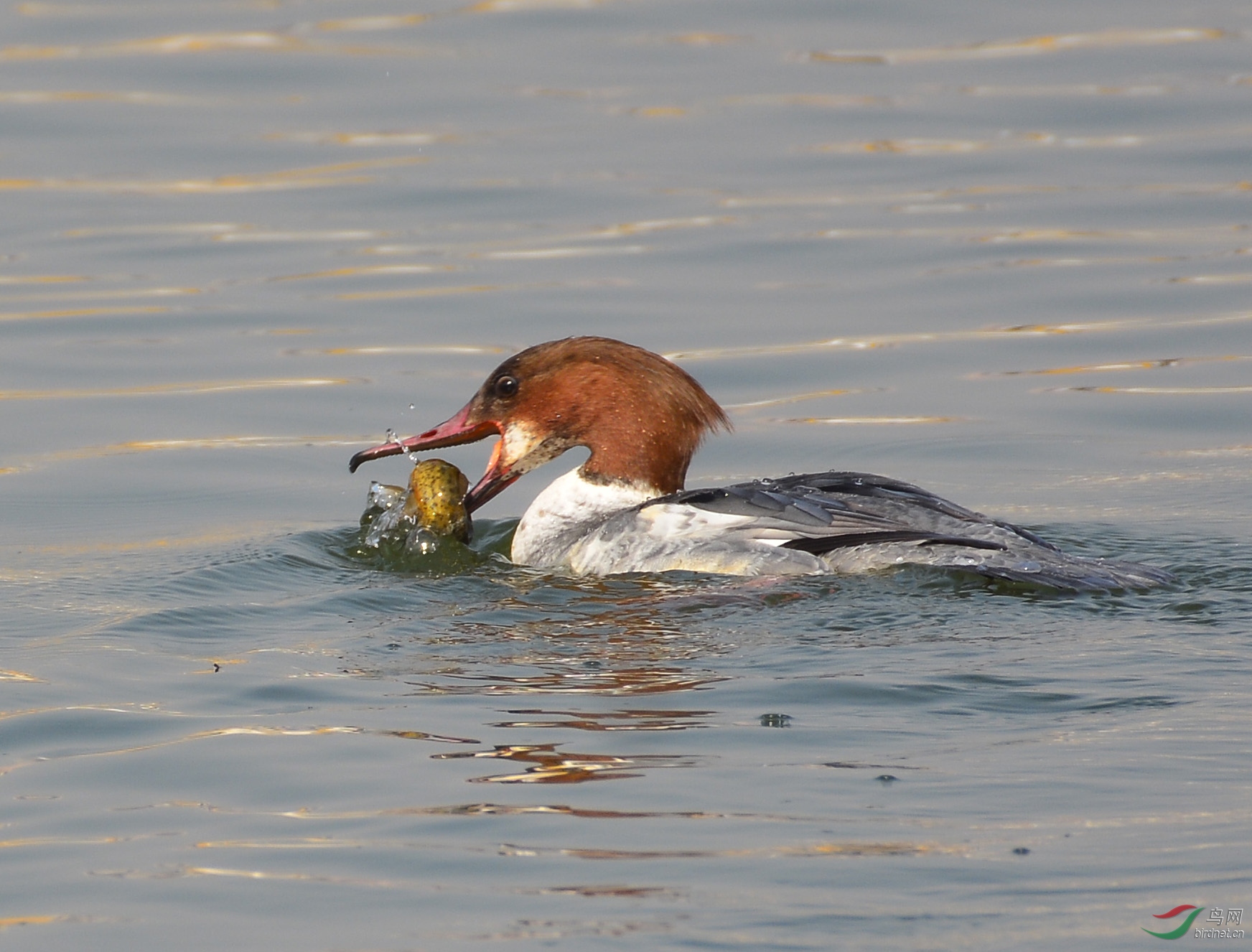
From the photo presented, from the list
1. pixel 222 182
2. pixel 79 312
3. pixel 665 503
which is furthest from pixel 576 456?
pixel 222 182

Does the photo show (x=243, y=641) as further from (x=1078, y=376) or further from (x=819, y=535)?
(x=1078, y=376)

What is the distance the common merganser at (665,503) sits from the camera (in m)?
6.46

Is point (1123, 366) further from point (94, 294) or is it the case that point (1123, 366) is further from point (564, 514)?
point (94, 294)

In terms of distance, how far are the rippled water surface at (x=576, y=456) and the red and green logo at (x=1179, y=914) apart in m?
0.03

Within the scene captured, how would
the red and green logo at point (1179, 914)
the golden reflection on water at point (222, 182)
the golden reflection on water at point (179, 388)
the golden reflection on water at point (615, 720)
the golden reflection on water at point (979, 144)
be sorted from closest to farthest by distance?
1. the red and green logo at point (1179, 914)
2. the golden reflection on water at point (615, 720)
3. the golden reflection on water at point (179, 388)
4. the golden reflection on water at point (222, 182)
5. the golden reflection on water at point (979, 144)

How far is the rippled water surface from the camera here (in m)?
4.11

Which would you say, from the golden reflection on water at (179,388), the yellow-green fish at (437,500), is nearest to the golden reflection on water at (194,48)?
the golden reflection on water at (179,388)

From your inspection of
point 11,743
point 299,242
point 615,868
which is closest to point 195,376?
point 299,242

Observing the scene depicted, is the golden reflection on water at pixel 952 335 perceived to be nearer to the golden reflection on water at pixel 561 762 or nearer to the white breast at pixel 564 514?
the white breast at pixel 564 514

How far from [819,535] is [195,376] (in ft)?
15.4

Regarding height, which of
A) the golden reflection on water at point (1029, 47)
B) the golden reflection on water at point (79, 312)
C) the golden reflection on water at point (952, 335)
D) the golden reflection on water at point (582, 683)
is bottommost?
the golden reflection on water at point (582, 683)

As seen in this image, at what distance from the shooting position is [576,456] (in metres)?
10.2

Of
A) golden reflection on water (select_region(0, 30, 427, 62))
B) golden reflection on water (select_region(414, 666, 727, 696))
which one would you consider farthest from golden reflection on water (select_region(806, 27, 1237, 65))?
golden reflection on water (select_region(414, 666, 727, 696))

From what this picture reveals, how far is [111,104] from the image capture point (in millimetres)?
14727
